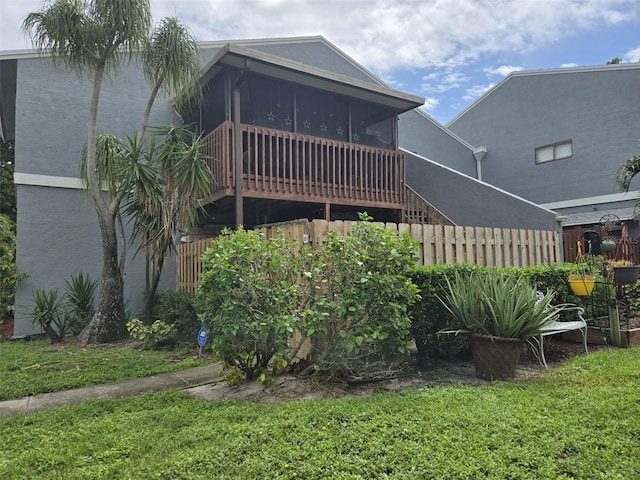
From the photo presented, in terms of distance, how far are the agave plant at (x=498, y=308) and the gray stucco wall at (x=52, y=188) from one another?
23.6 ft

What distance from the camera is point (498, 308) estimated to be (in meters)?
4.04

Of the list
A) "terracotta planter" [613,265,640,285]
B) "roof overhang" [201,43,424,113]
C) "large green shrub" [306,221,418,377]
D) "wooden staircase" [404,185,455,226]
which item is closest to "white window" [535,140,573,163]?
"roof overhang" [201,43,424,113]

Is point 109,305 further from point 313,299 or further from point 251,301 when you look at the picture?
point 313,299

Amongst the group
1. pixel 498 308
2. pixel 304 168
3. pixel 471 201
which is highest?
pixel 304 168

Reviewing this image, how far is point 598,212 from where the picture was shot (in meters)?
12.9

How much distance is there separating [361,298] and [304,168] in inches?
179

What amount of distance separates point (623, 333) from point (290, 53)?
378 inches

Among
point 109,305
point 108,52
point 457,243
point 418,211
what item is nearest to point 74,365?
point 109,305

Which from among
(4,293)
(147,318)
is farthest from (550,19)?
(4,293)

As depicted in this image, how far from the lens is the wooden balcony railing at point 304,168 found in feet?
24.1

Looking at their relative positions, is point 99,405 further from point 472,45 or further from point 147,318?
point 472,45

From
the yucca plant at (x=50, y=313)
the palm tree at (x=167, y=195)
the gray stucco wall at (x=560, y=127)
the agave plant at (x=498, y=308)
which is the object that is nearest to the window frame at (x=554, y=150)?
the gray stucco wall at (x=560, y=127)

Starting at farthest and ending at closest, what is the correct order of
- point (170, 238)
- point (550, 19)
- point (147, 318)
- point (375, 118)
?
point (375, 118)
point (550, 19)
point (147, 318)
point (170, 238)

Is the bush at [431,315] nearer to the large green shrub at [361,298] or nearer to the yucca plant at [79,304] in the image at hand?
the large green shrub at [361,298]
